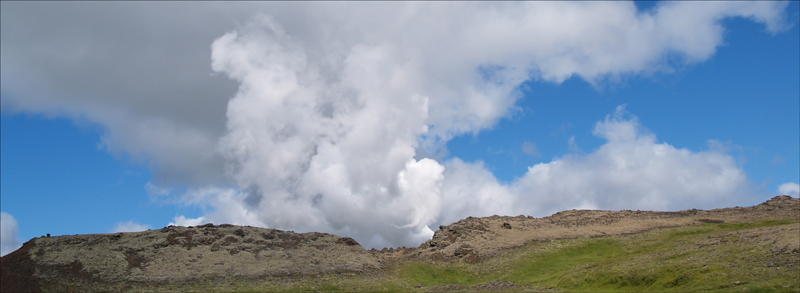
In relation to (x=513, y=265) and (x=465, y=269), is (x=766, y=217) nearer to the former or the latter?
(x=513, y=265)

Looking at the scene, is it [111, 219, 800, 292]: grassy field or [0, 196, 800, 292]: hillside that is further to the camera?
[0, 196, 800, 292]: hillside

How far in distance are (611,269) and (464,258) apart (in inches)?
1185

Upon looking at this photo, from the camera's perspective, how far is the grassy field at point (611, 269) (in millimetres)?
50272

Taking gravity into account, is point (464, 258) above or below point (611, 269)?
above

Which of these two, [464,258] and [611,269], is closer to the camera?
[611,269]

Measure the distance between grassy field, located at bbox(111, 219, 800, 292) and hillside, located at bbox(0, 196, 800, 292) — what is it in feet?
0.63

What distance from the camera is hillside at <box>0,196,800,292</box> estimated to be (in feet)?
185

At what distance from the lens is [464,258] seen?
3442 inches

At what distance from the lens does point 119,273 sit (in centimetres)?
6912

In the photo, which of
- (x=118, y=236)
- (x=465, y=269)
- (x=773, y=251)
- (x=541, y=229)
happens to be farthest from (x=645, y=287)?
(x=118, y=236)

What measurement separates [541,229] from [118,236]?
82747 millimetres

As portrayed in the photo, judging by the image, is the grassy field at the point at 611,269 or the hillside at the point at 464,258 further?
the hillside at the point at 464,258

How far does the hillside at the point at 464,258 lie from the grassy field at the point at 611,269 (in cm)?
19

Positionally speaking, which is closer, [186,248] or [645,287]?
[645,287]
